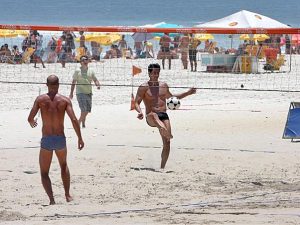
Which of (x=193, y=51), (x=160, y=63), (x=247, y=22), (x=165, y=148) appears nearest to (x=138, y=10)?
(x=247, y=22)

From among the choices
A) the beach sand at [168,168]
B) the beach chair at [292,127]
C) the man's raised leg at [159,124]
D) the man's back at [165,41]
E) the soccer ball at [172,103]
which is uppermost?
the man's back at [165,41]

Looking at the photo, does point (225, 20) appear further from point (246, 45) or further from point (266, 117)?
point (266, 117)

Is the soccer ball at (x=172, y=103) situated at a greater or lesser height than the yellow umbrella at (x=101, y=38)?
lesser

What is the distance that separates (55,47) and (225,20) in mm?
11766

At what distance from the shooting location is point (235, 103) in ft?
62.7

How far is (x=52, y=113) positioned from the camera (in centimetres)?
955

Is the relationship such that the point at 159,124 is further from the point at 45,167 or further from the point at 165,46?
the point at 165,46

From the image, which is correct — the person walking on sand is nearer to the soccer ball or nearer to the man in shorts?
the soccer ball

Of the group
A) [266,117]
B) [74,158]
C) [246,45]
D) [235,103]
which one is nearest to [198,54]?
[246,45]

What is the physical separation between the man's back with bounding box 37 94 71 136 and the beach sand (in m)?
0.74

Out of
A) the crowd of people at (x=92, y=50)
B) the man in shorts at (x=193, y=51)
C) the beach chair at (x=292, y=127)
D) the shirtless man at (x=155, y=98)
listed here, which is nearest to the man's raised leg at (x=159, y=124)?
the shirtless man at (x=155, y=98)

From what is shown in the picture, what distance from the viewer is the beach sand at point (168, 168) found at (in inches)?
351

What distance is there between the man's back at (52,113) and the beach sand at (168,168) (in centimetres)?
74

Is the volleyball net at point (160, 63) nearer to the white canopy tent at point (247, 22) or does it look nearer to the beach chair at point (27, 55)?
the beach chair at point (27, 55)
